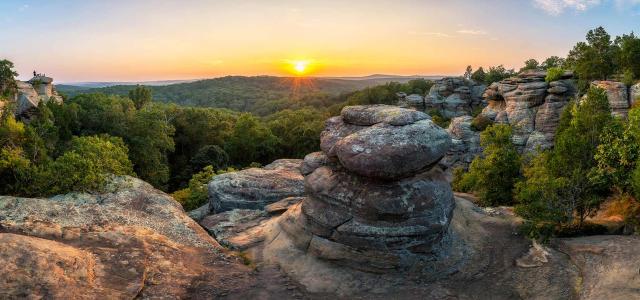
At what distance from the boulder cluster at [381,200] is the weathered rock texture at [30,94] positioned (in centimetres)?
3846

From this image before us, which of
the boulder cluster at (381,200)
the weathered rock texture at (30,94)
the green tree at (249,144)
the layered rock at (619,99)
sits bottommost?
the green tree at (249,144)

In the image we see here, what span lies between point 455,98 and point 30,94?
228 feet

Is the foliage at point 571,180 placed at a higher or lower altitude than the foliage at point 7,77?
lower

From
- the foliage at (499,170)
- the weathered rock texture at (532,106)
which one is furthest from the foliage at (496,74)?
the foliage at (499,170)

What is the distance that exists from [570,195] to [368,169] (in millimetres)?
10069

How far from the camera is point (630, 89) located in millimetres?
37750

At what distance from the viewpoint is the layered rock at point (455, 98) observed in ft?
268

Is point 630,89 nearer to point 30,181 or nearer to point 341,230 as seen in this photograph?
point 341,230

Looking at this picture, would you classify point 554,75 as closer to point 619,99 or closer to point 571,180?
point 619,99

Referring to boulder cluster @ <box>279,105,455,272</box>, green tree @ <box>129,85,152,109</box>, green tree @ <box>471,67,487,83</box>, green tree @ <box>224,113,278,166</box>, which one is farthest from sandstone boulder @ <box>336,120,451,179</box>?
green tree @ <box>471,67,487,83</box>

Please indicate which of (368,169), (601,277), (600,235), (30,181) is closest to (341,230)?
(368,169)

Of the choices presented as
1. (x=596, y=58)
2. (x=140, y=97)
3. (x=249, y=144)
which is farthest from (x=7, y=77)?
(x=596, y=58)

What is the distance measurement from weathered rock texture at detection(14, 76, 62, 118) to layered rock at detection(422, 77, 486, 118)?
64543 millimetres

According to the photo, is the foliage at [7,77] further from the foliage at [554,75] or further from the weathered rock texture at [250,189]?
the foliage at [554,75]
